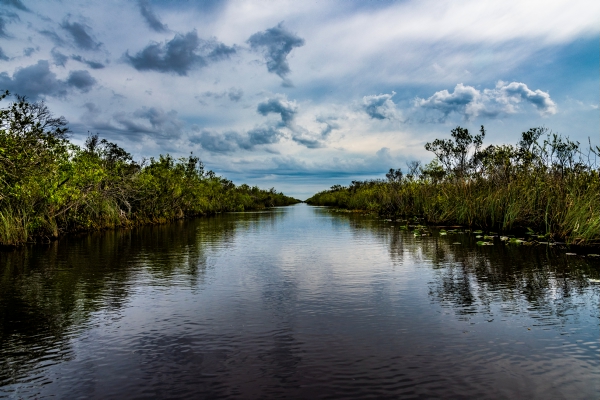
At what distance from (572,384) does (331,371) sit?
3.12 m

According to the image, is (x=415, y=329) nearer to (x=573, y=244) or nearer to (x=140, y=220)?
(x=573, y=244)

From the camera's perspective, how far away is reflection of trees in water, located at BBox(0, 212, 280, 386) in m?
6.35

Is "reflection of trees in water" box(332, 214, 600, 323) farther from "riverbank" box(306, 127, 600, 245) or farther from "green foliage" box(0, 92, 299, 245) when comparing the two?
"green foliage" box(0, 92, 299, 245)

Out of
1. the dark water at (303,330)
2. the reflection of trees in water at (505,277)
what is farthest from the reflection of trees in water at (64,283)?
the reflection of trees in water at (505,277)

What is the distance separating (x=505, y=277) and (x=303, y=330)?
23.9 feet

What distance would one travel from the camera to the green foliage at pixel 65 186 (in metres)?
15.8

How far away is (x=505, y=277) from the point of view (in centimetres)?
1127

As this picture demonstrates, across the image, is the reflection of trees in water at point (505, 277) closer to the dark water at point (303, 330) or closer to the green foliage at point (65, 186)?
the dark water at point (303, 330)

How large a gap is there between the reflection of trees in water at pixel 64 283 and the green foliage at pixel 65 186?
1761 millimetres

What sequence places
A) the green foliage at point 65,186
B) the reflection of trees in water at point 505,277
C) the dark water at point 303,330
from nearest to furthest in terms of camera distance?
the dark water at point 303,330 < the reflection of trees in water at point 505,277 < the green foliage at point 65,186

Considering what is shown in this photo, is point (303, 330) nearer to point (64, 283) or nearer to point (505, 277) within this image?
point (505, 277)

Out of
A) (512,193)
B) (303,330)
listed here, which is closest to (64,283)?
(303,330)

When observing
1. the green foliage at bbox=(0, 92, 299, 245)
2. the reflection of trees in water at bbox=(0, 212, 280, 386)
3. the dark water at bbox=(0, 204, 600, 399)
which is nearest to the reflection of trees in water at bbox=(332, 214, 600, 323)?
the dark water at bbox=(0, 204, 600, 399)

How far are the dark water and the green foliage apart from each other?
4584 millimetres
